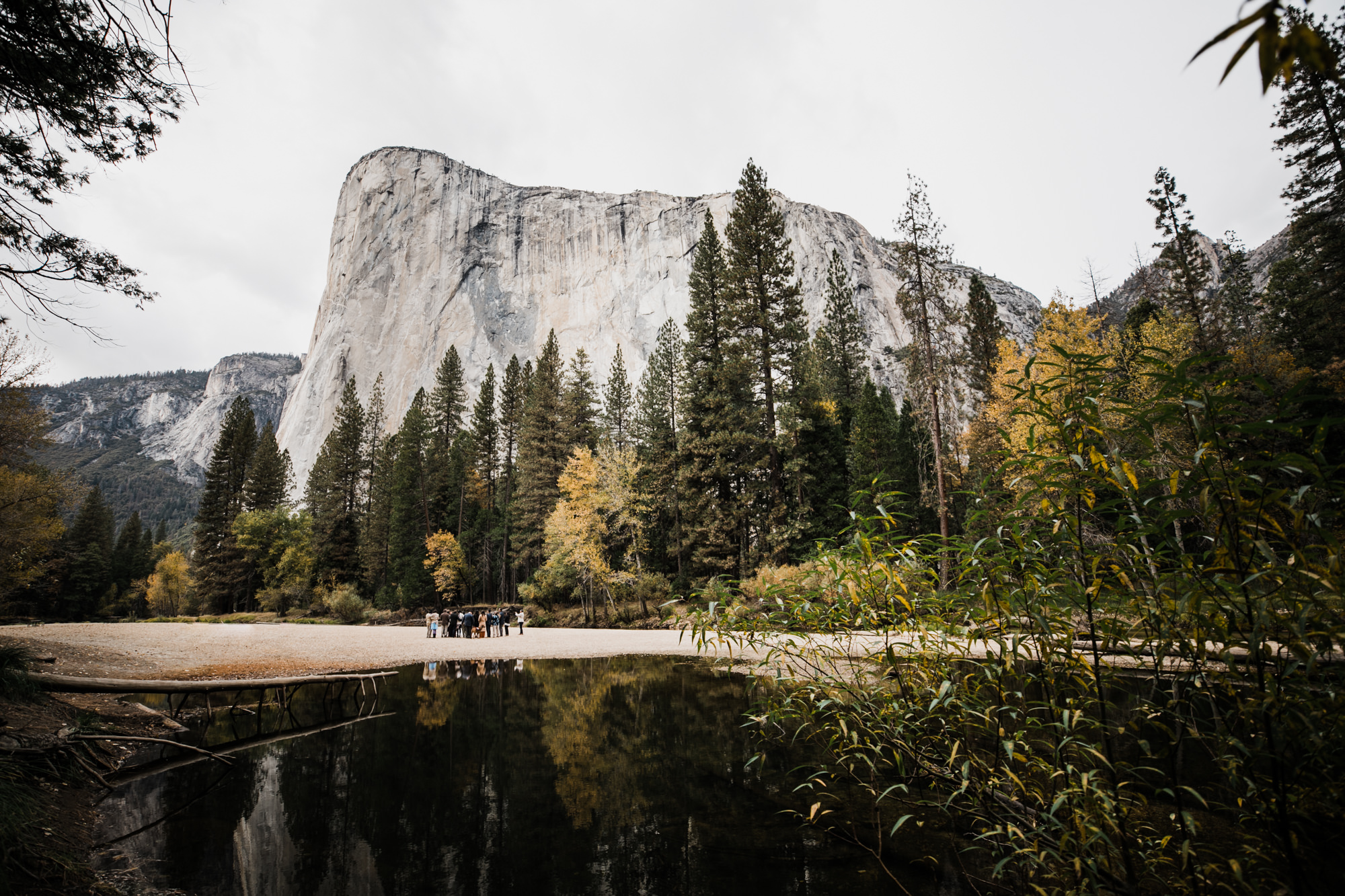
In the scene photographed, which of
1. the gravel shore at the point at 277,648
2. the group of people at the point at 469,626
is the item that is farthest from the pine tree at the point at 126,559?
the group of people at the point at 469,626

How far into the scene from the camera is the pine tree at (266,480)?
4469 centimetres

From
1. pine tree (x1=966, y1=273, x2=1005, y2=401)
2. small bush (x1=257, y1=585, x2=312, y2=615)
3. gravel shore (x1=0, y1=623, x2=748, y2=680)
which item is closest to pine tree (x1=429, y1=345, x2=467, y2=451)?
small bush (x1=257, y1=585, x2=312, y2=615)

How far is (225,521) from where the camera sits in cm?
4372

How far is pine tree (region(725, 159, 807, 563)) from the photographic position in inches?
934

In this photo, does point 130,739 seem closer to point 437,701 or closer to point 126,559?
point 437,701

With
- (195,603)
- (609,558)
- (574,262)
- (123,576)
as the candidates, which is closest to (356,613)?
(609,558)

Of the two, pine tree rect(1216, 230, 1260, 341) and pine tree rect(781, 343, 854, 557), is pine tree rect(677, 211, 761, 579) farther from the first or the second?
pine tree rect(1216, 230, 1260, 341)

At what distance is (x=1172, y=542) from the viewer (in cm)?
214

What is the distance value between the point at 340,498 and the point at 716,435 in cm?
3295

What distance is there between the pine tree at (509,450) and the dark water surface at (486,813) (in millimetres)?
30811

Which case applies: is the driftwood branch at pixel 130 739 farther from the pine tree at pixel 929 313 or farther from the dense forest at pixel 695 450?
the pine tree at pixel 929 313

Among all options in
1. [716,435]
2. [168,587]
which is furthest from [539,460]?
[168,587]

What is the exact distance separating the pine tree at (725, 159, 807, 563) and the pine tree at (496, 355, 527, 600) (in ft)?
69.3

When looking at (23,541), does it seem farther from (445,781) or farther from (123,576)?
(123,576)
